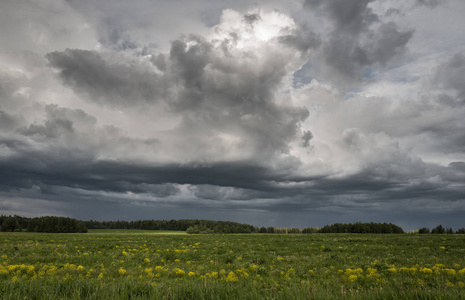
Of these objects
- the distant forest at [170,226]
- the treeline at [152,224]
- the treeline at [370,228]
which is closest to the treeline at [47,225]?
the distant forest at [170,226]

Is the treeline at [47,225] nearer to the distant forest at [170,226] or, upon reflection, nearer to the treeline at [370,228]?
the distant forest at [170,226]

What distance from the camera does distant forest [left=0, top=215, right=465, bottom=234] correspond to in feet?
303

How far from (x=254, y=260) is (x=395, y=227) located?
330ft

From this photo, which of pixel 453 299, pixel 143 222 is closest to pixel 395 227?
pixel 453 299

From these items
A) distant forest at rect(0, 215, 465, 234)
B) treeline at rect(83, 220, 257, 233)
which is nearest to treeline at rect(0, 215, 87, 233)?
distant forest at rect(0, 215, 465, 234)

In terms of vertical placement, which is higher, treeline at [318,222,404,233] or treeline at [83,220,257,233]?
treeline at [318,222,404,233]

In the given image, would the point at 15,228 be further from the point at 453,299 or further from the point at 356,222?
the point at 453,299

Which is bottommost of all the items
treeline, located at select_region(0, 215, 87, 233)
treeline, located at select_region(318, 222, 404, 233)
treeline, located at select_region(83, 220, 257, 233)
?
treeline, located at select_region(83, 220, 257, 233)

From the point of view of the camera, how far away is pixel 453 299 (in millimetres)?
5004

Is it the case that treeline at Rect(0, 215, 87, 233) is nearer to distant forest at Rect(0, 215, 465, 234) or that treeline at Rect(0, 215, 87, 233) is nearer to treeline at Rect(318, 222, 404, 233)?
distant forest at Rect(0, 215, 465, 234)

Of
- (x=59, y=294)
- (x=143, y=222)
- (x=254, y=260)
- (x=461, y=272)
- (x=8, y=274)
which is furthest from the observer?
(x=143, y=222)

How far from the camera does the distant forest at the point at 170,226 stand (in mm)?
92375

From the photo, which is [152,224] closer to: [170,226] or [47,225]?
[170,226]

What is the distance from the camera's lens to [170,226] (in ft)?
566
